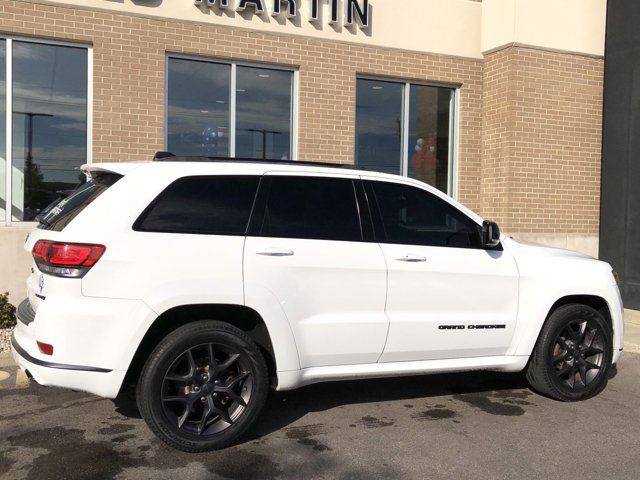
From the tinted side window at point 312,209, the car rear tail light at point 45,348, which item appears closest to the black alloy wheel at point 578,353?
the tinted side window at point 312,209

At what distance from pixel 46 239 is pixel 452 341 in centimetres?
300

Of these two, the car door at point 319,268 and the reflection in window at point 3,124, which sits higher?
the reflection in window at point 3,124

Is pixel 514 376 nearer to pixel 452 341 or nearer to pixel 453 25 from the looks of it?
pixel 452 341

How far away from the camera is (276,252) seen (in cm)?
462

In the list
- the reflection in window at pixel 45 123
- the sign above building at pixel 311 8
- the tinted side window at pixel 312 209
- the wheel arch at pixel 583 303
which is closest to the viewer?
the tinted side window at pixel 312 209

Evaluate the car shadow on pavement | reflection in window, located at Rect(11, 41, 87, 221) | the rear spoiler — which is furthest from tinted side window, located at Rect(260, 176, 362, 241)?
reflection in window, located at Rect(11, 41, 87, 221)

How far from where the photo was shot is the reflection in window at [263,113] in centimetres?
954

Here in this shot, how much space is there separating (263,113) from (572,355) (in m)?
5.64

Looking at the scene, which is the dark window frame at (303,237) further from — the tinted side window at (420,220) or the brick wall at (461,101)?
the brick wall at (461,101)

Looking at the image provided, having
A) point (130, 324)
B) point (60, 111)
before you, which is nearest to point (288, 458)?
point (130, 324)

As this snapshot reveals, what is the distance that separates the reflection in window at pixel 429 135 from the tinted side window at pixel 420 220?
5.40 meters

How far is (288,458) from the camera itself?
442 cm

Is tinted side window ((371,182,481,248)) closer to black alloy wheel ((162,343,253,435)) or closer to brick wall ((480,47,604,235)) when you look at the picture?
black alloy wheel ((162,343,253,435))

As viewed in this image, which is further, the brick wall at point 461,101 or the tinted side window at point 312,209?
the brick wall at point 461,101
